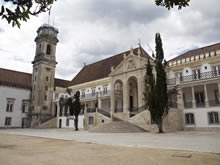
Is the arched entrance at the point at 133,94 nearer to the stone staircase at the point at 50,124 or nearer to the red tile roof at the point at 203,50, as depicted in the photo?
the red tile roof at the point at 203,50

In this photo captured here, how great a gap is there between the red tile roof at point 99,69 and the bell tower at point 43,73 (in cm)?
574

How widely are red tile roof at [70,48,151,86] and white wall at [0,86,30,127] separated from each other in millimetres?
10773

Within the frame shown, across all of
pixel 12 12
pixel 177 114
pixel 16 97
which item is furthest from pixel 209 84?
pixel 16 97

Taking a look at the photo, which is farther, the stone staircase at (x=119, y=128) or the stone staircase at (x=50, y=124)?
the stone staircase at (x=50, y=124)

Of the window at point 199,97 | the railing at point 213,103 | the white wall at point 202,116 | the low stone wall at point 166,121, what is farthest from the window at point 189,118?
the window at point 199,97

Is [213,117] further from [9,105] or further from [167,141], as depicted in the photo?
[9,105]

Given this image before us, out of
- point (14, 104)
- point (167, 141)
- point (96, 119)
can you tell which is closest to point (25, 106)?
point (14, 104)

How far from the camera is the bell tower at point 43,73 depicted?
35.7 meters

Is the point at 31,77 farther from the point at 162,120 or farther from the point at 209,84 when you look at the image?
the point at 209,84

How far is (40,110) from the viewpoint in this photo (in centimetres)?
3556

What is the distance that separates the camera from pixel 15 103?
34.5m

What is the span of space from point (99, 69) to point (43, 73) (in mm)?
12297

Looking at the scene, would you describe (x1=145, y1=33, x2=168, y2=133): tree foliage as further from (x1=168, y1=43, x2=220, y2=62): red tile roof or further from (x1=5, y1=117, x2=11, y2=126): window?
(x1=5, y1=117, x2=11, y2=126): window

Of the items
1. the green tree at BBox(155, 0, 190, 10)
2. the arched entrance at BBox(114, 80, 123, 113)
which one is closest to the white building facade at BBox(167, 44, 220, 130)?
the arched entrance at BBox(114, 80, 123, 113)
